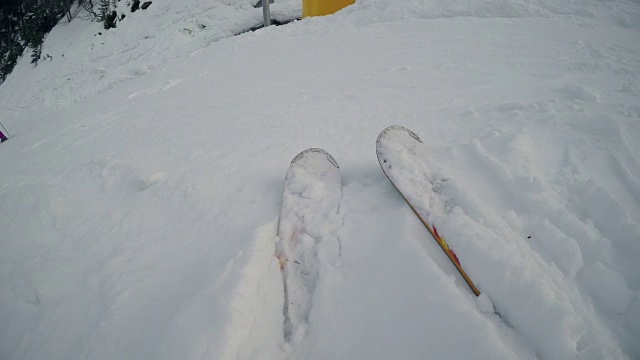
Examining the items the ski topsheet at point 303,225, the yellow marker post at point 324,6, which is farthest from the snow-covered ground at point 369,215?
→ the yellow marker post at point 324,6

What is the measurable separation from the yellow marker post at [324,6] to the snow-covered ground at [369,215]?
117 inches

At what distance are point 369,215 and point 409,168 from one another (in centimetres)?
45

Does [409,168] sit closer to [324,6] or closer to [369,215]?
[369,215]

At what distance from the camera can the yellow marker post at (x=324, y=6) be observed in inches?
256

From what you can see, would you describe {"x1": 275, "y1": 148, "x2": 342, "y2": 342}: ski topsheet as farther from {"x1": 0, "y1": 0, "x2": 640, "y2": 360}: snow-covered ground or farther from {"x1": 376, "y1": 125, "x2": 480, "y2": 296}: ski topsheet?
{"x1": 376, "y1": 125, "x2": 480, "y2": 296}: ski topsheet

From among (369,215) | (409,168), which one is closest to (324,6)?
(409,168)

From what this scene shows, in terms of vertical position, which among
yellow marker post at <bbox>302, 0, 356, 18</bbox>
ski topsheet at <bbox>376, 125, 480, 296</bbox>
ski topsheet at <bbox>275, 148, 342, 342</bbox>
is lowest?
ski topsheet at <bbox>275, 148, 342, 342</bbox>

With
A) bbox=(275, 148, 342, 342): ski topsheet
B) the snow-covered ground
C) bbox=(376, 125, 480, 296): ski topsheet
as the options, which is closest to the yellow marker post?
the snow-covered ground

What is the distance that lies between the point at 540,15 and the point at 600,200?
4402 mm

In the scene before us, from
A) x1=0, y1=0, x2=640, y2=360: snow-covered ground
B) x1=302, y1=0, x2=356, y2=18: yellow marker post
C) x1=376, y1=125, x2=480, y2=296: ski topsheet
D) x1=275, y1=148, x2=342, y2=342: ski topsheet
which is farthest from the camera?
x1=302, y1=0, x2=356, y2=18: yellow marker post

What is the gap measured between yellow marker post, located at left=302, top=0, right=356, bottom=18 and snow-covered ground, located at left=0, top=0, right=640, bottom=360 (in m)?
2.97

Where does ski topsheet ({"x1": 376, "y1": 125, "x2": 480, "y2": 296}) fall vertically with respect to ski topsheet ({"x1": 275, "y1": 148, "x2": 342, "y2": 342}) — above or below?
above

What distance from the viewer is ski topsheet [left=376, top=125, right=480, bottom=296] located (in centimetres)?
166

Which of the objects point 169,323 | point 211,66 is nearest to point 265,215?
point 169,323
